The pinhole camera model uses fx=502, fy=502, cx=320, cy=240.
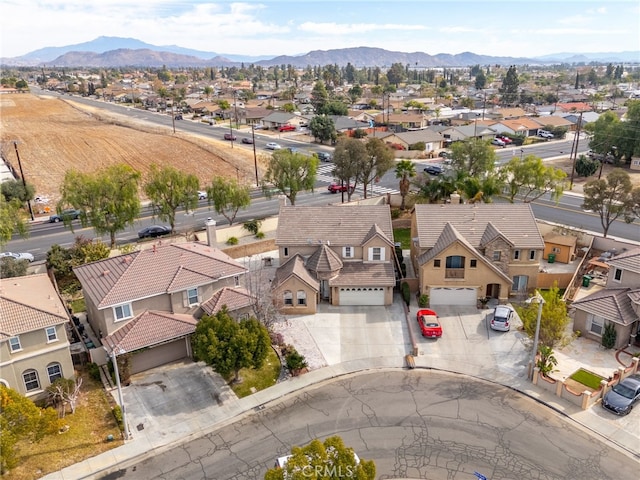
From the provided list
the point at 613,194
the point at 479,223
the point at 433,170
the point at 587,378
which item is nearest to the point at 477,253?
the point at 479,223

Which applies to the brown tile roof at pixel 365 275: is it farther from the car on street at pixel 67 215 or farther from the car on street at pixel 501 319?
the car on street at pixel 67 215

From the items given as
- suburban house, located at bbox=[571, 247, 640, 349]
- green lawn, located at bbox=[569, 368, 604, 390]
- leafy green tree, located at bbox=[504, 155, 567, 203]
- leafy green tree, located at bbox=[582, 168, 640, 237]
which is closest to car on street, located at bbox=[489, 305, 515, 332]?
suburban house, located at bbox=[571, 247, 640, 349]

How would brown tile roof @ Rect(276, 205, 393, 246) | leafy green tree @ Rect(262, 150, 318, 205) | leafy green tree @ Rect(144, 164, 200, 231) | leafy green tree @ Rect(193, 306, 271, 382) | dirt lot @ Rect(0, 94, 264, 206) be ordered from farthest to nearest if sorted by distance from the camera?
dirt lot @ Rect(0, 94, 264, 206), leafy green tree @ Rect(262, 150, 318, 205), leafy green tree @ Rect(144, 164, 200, 231), brown tile roof @ Rect(276, 205, 393, 246), leafy green tree @ Rect(193, 306, 271, 382)

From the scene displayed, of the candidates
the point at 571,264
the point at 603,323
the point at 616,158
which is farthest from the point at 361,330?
the point at 616,158

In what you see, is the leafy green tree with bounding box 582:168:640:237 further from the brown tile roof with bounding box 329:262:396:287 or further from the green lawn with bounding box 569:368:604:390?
the green lawn with bounding box 569:368:604:390

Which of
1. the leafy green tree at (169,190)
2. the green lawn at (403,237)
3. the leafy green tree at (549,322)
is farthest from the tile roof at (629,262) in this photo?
the leafy green tree at (169,190)

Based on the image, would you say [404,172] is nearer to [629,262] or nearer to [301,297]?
[301,297]

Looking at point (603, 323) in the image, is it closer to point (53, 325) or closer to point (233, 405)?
point (233, 405)
